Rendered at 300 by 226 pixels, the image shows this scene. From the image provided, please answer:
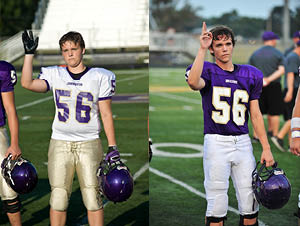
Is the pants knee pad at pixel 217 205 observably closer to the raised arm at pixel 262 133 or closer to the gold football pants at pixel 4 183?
the raised arm at pixel 262 133

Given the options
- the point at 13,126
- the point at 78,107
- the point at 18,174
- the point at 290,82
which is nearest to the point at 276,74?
the point at 290,82

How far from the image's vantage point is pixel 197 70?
301 cm

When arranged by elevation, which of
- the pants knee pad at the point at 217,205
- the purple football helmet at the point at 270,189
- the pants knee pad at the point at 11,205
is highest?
the purple football helmet at the point at 270,189

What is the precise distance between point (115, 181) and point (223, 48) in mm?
1187

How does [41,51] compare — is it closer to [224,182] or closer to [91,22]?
[91,22]

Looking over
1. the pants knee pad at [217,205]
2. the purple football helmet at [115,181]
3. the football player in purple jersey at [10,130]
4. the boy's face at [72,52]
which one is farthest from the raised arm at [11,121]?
the pants knee pad at [217,205]

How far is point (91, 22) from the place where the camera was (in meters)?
5.85

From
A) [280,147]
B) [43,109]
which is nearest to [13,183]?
[280,147]

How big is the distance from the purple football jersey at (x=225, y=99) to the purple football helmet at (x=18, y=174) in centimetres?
135

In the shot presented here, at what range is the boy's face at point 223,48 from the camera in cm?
322

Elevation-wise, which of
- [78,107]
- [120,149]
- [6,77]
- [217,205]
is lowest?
[120,149]

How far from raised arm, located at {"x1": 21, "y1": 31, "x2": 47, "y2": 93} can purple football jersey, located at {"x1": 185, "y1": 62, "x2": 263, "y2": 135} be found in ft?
3.79

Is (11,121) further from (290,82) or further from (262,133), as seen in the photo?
(290,82)

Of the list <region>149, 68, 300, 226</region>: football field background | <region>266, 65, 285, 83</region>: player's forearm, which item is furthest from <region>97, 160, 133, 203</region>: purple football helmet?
<region>266, 65, 285, 83</region>: player's forearm
